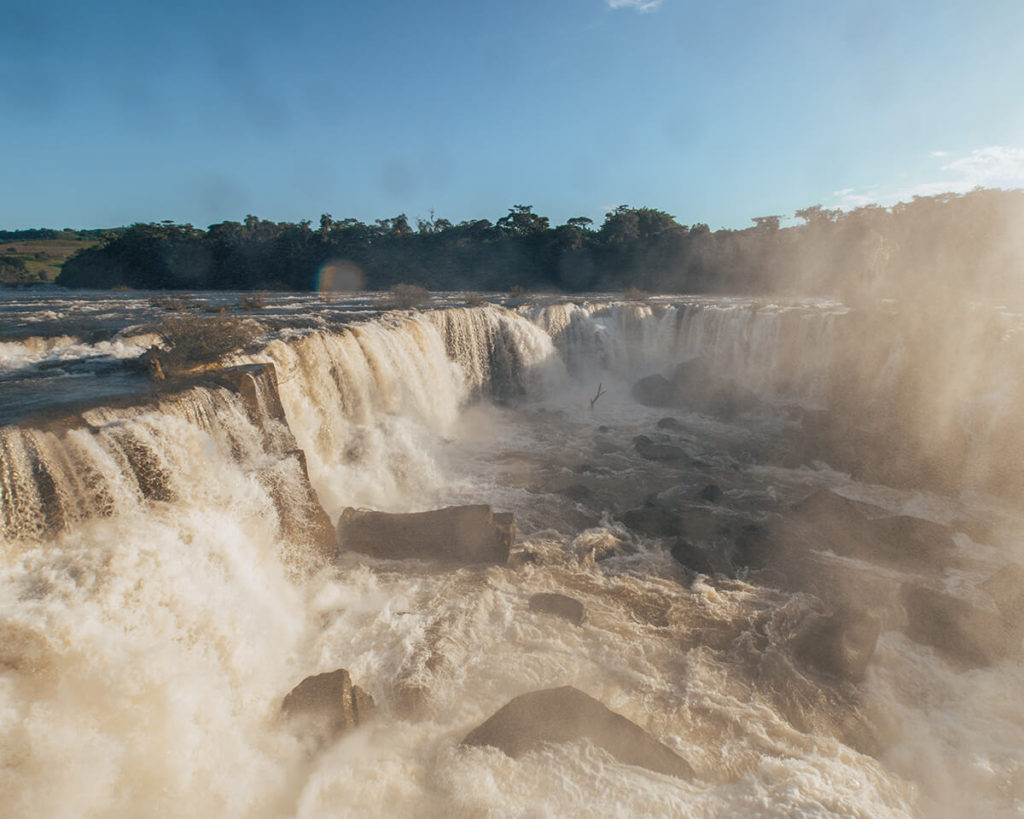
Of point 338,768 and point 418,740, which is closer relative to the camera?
point 338,768

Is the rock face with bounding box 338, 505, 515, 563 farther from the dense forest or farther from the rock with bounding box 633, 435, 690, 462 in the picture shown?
the dense forest

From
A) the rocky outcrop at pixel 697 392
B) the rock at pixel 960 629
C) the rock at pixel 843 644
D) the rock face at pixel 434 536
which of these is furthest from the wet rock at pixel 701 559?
the rocky outcrop at pixel 697 392

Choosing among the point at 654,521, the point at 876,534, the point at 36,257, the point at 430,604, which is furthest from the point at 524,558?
the point at 36,257

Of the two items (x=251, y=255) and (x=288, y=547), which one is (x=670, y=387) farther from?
(x=251, y=255)

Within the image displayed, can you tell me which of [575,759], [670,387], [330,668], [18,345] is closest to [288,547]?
[330,668]

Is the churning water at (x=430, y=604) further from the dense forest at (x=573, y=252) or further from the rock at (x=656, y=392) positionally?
the dense forest at (x=573, y=252)

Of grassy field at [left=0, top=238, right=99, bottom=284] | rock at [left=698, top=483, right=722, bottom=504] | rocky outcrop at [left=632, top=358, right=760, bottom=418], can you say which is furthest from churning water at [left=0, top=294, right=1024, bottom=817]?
grassy field at [left=0, top=238, right=99, bottom=284]
